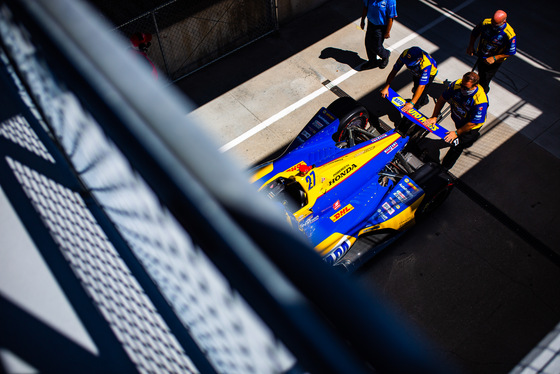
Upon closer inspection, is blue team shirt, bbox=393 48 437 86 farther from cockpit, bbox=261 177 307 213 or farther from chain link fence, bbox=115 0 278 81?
chain link fence, bbox=115 0 278 81

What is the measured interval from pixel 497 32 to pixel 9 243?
714cm

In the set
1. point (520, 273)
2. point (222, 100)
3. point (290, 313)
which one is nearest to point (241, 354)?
point (290, 313)

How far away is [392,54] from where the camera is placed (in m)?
8.41

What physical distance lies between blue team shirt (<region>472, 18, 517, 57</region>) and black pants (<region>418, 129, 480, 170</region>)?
158 centimetres

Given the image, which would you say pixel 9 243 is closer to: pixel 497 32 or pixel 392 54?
pixel 497 32

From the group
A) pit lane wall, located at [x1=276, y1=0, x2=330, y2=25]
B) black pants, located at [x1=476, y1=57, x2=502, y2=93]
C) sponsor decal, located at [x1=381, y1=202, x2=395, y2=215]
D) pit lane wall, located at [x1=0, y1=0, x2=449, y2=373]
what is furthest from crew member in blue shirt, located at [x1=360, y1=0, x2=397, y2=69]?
pit lane wall, located at [x1=0, y1=0, x2=449, y2=373]

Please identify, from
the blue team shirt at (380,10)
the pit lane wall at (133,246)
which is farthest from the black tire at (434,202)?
the pit lane wall at (133,246)

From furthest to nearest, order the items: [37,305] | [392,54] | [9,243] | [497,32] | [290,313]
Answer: [392,54], [497,32], [9,243], [37,305], [290,313]

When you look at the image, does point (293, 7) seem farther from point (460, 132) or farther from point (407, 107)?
point (460, 132)

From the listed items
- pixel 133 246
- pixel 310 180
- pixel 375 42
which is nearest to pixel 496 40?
pixel 375 42

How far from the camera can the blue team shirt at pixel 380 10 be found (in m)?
7.32

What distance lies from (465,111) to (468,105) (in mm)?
116

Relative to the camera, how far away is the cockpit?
5047mm

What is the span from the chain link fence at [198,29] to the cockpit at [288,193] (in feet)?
12.9
